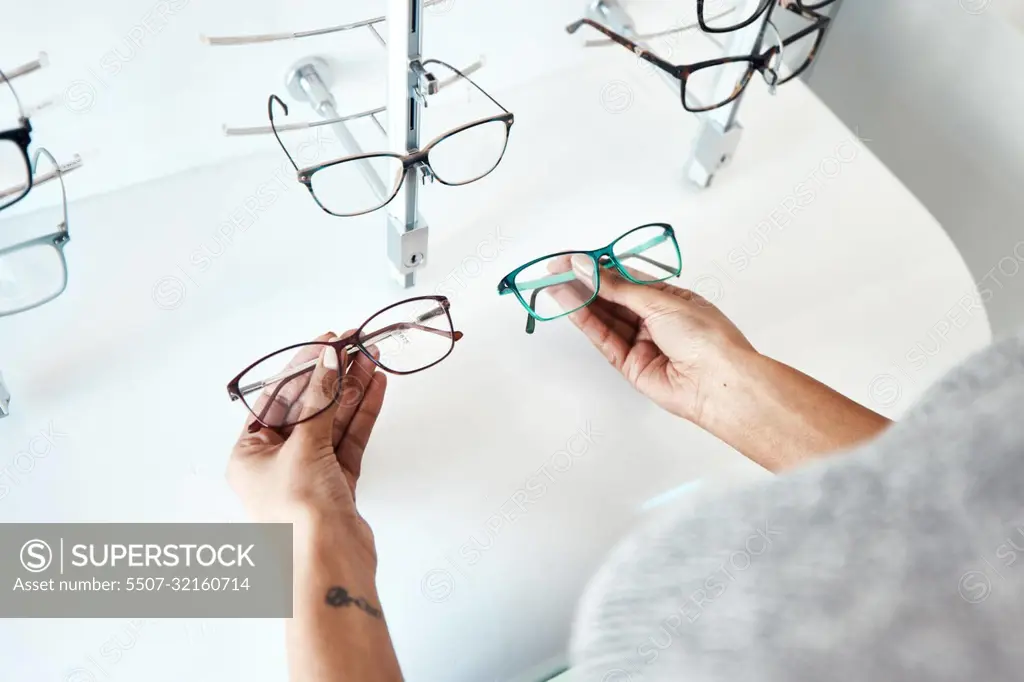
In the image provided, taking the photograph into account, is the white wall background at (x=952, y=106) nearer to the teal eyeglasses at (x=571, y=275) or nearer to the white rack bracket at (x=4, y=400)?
the teal eyeglasses at (x=571, y=275)

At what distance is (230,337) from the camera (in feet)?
2.23

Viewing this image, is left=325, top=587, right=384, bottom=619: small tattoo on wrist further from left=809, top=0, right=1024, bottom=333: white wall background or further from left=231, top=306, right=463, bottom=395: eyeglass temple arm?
left=809, top=0, right=1024, bottom=333: white wall background


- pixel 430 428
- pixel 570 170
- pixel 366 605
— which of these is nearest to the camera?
pixel 366 605

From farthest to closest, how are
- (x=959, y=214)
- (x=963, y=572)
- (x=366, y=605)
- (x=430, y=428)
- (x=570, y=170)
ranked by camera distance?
(x=959, y=214), (x=570, y=170), (x=430, y=428), (x=366, y=605), (x=963, y=572)

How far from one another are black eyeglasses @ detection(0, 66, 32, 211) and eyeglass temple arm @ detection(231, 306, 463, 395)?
197 millimetres

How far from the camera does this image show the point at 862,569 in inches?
7.8

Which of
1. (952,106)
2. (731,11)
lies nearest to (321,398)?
(731,11)

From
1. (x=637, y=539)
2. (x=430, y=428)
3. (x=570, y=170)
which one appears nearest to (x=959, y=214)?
(x=570, y=170)

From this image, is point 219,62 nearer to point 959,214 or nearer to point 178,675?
point 178,675

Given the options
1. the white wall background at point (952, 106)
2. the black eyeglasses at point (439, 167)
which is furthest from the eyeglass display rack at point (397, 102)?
the white wall background at point (952, 106)

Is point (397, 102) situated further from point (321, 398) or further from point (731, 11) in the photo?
point (731, 11)

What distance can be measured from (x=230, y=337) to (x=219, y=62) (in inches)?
9.4

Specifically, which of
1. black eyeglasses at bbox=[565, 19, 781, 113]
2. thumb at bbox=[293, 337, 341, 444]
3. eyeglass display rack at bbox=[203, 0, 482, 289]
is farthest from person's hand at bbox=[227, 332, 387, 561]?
black eyeglasses at bbox=[565, 19, 781, 113]

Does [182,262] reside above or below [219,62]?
below
